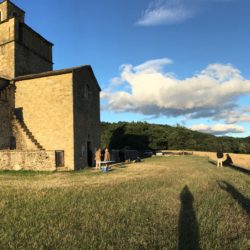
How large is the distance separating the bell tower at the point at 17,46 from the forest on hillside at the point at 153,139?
27968 millimetres

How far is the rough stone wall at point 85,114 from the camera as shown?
76.8ft

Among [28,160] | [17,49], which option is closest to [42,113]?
[28,160]

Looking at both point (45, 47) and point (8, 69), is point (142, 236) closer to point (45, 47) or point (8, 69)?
point (8, 69)

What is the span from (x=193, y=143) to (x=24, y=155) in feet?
193

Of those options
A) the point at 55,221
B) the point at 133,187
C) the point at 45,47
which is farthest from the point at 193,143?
the point at 55,221

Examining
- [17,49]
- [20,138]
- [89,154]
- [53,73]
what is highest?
[17,49]

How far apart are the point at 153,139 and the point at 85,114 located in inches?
1601

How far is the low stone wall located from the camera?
20.3 meters

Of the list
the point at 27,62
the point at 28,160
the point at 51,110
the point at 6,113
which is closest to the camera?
the point at 28,160

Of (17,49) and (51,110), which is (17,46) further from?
(51,110)

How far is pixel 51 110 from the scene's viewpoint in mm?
23594

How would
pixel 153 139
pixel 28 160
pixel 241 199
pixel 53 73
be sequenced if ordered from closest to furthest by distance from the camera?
1. pixel 241 199
2. pixel 28 160
3. pixel 53 73
4. pixel 153 139

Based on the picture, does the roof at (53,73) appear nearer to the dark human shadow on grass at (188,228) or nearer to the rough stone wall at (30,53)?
the rough stone wall at (30,53)

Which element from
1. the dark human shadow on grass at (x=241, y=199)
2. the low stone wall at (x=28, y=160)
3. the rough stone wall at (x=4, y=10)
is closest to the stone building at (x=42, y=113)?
the low stone wall at (x=28, y=160)
